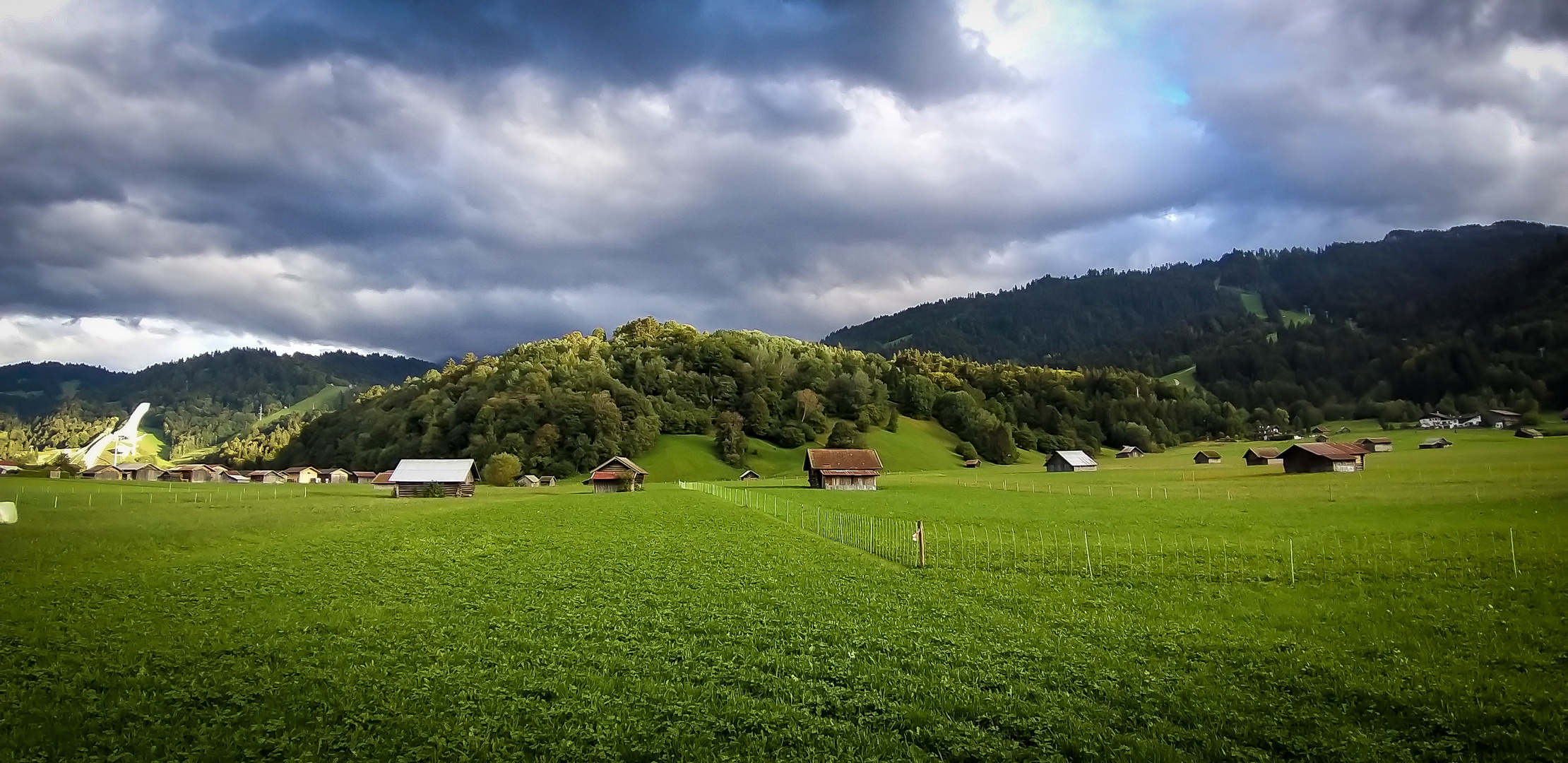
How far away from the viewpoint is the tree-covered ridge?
13062 centimetres

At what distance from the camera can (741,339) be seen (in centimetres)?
18338

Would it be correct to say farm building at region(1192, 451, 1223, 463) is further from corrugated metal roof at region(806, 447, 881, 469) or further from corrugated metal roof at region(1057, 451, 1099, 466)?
corrugated metal roof at region(806, 447, 881, 469)

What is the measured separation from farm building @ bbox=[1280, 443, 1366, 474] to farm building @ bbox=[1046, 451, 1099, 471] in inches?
1119

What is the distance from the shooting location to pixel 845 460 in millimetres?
92750

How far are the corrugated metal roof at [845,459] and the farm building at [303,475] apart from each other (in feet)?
320

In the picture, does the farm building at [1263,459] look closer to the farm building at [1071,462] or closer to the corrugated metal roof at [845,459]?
the farm building at [1071,462]

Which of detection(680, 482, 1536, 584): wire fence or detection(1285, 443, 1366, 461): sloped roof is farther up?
detection(1285, 443, 1366, 461): sloped roof

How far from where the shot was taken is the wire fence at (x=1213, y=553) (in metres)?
25.3

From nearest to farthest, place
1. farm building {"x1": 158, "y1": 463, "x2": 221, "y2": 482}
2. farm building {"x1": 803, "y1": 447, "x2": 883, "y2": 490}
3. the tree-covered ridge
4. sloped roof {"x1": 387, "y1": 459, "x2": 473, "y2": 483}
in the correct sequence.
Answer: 1. sloped roof {"x1": 387, "y1": 459, "x2": 473, "y2": 483}
2. farm building {"x1": 803, "y1": 447, "x2": 883, "y2": 490}
3. the tree-covered ridge
4. farm building {"x1": 158, "y1": 463, "x2": 221, "y2": 482}

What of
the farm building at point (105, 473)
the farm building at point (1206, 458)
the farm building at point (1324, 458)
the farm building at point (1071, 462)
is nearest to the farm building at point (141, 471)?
the farm building at point (105, 473)

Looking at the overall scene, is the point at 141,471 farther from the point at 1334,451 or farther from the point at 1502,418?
the point at 1502,418

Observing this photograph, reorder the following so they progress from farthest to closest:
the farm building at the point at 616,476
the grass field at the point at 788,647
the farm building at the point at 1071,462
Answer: the farm building at the point at 1071,462 → the farm building at the point at 616,476 → the grass field at the point at 788,647

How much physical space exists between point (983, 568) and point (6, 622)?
2848 centimetres

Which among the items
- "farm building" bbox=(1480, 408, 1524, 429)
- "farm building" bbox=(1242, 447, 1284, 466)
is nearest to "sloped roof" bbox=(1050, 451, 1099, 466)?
"farm building" bbox=(1242, 447, 1284, 466)
